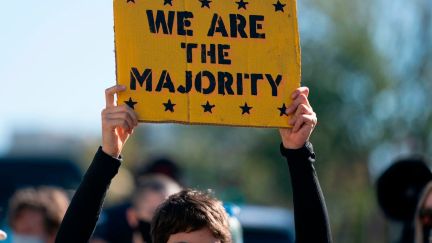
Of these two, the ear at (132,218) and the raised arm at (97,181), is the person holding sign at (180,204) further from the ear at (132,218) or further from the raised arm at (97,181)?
the ear at (132,218)

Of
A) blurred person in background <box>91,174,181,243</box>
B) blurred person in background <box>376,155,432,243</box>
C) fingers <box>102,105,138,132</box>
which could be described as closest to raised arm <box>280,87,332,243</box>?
fingers <box>102,105,138,132</box>

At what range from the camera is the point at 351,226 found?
77.6 feet

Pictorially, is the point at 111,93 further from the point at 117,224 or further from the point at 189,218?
the point at 117,224

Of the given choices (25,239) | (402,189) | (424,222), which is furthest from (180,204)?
(402,189)

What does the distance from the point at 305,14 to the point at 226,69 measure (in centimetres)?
2123

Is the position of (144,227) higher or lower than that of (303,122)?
lower

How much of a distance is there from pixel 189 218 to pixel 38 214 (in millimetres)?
2307

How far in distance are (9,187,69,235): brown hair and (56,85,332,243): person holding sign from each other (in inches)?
76.6

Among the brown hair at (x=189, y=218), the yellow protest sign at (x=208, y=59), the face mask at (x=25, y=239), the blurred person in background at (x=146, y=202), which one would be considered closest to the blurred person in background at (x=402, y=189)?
the blurred person in background at (x=146, y=202)

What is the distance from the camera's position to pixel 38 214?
7.55 meters

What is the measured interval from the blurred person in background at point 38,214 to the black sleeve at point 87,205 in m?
1.68

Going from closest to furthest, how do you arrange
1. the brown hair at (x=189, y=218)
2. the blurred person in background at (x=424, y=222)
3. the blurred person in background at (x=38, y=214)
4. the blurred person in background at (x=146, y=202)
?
the brown hair at (x=189, y=218) → the blurred person in background at (x=424, y=222) → the blurred person in background at (x=38, y=214) → the blurred person in background at (x=146, y=202)

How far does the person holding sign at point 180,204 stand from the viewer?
212 inches

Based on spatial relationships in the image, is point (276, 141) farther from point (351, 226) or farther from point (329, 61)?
point (351, 226)
